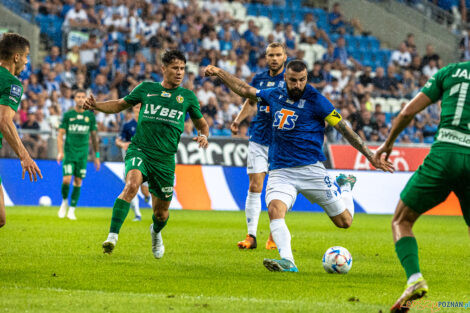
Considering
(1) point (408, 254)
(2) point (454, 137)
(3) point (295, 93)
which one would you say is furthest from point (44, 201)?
(2) point (454, 137)

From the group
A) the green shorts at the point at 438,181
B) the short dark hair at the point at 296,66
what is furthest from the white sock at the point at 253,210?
the green shorts at the point at 438,181

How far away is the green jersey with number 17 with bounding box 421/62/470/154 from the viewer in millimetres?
5684

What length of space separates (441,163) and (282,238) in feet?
9.24

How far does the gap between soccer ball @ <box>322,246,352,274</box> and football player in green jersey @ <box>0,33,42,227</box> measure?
135 inches

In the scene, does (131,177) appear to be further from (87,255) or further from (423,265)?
(423,265)

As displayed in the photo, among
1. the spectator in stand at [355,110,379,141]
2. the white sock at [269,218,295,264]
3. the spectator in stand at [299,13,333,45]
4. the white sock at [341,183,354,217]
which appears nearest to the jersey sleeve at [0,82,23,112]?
the white sock at [269,218,295,264]

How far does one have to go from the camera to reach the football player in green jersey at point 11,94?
7.02 meters

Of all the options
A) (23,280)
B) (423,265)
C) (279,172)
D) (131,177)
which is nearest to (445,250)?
(423,265)

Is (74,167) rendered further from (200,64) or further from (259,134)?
(200,64)

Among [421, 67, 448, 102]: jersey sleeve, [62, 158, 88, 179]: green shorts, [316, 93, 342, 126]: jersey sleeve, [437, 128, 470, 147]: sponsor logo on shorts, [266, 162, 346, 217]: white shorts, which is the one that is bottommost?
[62, 158, 88, 179]: green shorts

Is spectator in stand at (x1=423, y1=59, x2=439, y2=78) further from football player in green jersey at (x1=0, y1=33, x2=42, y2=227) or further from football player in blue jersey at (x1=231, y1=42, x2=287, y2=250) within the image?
football player in green jersey at (x1=0, y1=33, x2=42, y2=227)

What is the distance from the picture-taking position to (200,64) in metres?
25.9

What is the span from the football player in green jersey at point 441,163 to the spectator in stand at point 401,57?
24.3 meters

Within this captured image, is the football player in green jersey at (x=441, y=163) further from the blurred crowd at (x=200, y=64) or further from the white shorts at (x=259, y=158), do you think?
the blurred crowd at (x=200, y=64)
